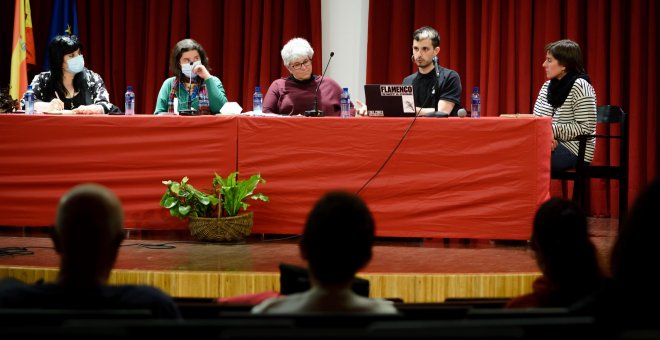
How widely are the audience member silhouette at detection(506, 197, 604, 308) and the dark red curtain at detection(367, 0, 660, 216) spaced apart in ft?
13.7

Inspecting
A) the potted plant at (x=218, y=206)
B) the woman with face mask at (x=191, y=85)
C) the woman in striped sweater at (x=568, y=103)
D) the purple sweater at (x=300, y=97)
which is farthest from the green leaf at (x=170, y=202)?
the woman in striped sweater at (x=568, y=103)

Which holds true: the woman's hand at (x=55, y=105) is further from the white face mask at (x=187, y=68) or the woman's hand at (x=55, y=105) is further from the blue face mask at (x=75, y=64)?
the white face mask at (x=187, y=68)

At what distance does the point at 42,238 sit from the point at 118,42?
9.29ft

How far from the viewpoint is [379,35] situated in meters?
6.25

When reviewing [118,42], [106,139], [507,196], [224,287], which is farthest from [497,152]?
[118,42]

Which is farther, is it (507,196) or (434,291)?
(507,196)

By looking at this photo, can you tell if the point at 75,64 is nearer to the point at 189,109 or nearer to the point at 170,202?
the point at 189,109

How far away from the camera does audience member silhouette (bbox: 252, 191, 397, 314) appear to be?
1.58 m

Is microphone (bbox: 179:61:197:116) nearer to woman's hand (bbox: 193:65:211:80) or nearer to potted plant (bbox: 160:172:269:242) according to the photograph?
woman's hand (bbox: 193:65:211:80)

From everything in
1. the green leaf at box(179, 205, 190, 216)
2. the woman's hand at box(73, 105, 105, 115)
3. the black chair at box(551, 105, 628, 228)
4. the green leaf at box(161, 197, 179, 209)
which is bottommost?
the green leaf at box(179, 205, 190, 216)

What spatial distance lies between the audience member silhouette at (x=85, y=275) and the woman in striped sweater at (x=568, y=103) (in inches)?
130

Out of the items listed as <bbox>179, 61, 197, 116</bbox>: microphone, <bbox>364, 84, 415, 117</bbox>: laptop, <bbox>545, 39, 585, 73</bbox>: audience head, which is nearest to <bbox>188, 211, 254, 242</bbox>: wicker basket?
<bbox>179, 61, 197, 116</bbox>: microphone

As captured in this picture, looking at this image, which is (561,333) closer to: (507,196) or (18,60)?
(507,196)

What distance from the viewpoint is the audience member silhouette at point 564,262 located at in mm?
1732
